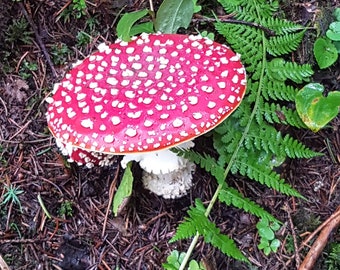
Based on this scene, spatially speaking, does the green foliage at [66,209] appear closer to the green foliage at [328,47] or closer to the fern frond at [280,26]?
the fern frond at [280,26]

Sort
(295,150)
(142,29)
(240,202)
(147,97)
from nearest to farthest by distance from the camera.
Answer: (147,97)
(240,202)
(295,150)
(142,29)

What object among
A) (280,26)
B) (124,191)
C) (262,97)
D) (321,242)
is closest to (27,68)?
(124,191)

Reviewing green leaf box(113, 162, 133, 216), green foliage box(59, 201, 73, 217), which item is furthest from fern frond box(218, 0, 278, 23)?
green foliage box(59, 201, 73, 217)

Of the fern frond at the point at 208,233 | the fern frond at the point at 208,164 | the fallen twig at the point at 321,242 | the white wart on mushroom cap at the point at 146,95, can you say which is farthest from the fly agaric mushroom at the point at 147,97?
the fallen twig at the point at 321,242

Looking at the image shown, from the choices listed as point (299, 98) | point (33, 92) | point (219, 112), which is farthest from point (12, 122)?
point (299, 98)

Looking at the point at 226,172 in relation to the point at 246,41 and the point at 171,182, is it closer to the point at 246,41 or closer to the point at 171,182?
the point at 171,182

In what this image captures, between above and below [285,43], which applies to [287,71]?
below

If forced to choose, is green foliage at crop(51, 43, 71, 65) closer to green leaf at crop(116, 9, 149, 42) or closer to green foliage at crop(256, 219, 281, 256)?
green leaf at crop(116, 9, 149, 42)
